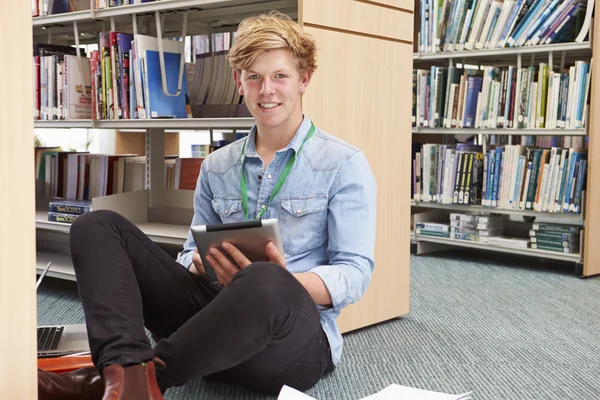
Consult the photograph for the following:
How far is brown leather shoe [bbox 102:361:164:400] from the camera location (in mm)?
1308

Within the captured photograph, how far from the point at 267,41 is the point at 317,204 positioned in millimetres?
400

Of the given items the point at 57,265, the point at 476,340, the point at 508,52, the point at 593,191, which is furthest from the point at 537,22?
the point at 57,265

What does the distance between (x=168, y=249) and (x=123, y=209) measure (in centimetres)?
25

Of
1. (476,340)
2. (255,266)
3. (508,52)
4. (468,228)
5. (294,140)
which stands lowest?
(476,340)

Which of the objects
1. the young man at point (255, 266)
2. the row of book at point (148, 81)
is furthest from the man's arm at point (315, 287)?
the row of book at point (148, 81)

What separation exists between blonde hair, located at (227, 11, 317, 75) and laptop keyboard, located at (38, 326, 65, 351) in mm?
927

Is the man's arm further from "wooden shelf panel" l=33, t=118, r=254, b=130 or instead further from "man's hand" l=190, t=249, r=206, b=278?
"wooden shelf panel" l=33, t=118, r=254, b=130

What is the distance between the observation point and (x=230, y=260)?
1.60 meters

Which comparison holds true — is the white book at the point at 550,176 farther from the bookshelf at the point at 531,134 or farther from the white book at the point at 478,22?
the white book at the point at 478,22

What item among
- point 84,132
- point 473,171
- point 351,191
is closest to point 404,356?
point 351,191

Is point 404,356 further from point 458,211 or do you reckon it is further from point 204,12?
point 458,211

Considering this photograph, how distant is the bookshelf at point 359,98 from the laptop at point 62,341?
0.58 m

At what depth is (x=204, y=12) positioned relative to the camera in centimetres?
268

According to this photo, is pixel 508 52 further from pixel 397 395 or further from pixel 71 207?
pixel 397 395
